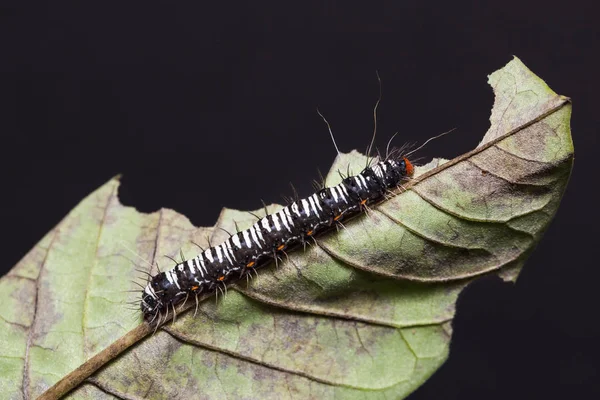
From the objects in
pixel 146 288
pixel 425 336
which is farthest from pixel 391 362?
pixel 146 288

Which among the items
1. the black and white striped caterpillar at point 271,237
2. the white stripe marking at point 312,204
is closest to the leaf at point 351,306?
the black and white striped caterpillar at point 271,237

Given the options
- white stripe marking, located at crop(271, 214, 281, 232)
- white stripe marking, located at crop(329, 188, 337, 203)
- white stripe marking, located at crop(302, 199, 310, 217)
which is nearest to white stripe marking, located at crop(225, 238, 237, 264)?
white stripe marking, located at crop(271, 214, 281, 232)

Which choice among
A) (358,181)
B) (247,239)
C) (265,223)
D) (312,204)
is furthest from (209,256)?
(358,181)

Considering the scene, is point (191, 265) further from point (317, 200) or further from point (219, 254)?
point (317, 200)

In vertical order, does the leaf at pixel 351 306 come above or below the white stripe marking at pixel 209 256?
below

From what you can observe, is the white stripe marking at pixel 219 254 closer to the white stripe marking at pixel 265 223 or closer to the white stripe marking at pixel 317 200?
the white stripe marking at pixel 265 223
